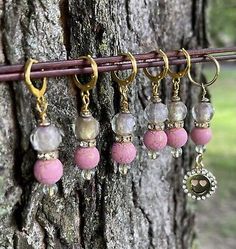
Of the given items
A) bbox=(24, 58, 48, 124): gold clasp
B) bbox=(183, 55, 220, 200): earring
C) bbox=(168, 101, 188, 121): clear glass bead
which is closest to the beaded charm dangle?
bbox=(183, 55, 220, 200): earring

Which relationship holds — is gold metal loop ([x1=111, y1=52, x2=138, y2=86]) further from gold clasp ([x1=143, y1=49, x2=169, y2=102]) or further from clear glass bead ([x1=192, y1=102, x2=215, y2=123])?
clear glass bead ([x1=192, y1=102, x2=215, y2=123])

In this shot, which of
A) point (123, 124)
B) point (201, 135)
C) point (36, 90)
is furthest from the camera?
point (201, 135)

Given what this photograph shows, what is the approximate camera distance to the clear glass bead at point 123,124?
0.81 metres

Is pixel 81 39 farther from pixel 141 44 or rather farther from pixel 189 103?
pixel 189 103

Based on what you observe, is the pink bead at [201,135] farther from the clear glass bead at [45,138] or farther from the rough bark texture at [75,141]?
the clear glass bead at [45,138]

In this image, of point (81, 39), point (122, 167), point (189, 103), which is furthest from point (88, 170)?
point (189, 103)

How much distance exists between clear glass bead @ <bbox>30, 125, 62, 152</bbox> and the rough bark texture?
0.27 feet

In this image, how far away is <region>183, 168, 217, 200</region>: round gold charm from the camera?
0.95m

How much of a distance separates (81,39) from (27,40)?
0.32ft

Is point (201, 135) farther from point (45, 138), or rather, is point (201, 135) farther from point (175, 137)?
point (45, 138)

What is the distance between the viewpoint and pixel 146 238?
1028 mm

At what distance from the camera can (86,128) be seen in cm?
77

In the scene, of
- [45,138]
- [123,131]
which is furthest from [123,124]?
[45,138]

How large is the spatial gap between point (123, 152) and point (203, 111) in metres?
0.17
